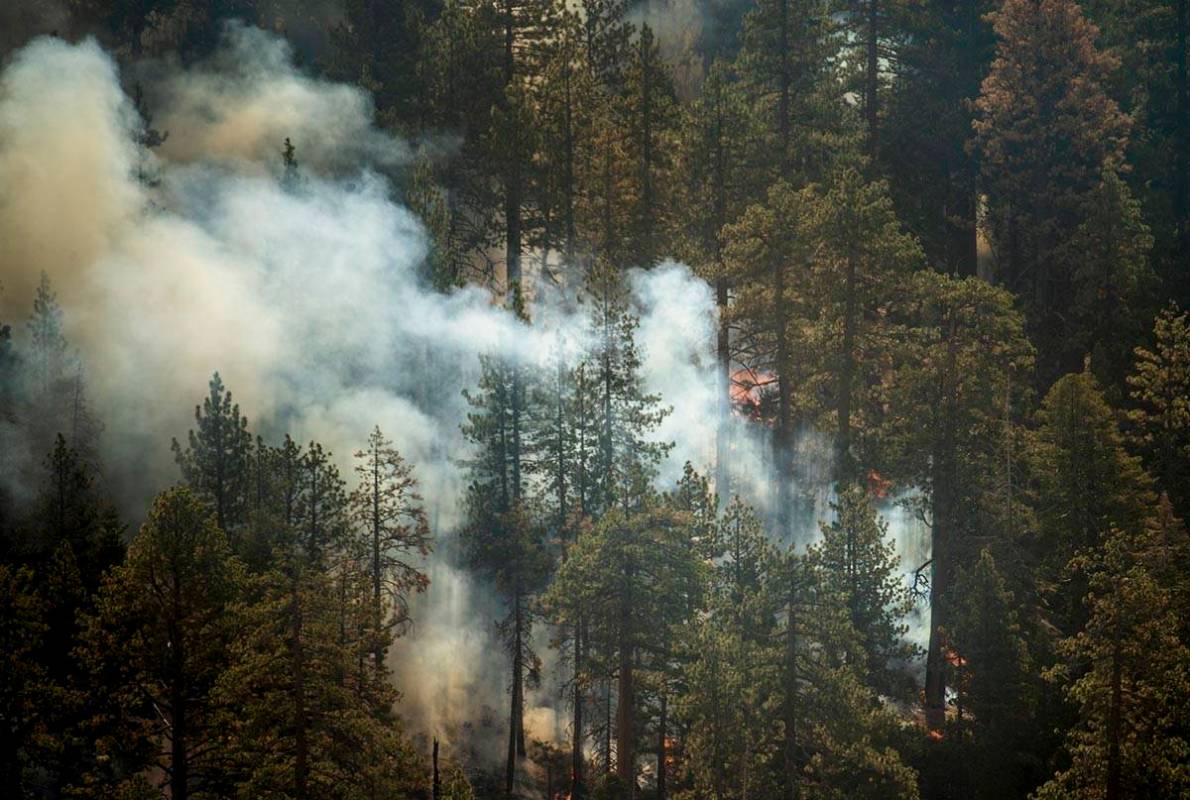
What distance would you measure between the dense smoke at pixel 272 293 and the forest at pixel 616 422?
21 cm

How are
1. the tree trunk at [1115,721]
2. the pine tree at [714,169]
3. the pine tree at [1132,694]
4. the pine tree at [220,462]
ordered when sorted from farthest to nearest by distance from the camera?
the pine tree at [714,169] < the pine tree at [220,462] < the tree trunk at [1115,721] < the pine tree at [1132,694]

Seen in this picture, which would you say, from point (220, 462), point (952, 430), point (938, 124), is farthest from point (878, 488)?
point (220, 462)

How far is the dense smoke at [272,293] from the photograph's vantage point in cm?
4128

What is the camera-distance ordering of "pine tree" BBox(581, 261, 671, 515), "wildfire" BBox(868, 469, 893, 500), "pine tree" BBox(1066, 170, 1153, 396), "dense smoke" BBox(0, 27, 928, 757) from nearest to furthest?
"pine tree" BBox(581, 261, 671, 515), "wildfire" BBox(868, 469, 893, 500), "pine tree" BBox(1066, 170, 1153, 396), "dense smoke" BBox(0, 27, 928, 757)

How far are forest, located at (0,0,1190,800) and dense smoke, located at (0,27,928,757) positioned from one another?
208 mm

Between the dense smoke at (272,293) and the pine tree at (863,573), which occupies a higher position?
the dense smoke at (272,293)

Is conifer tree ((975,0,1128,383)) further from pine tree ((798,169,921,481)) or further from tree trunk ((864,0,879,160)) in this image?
pine tree ((798,169,921,481))

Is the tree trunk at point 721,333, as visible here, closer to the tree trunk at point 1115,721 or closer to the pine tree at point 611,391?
the pine tree at point 611,391

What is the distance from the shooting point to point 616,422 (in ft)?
114

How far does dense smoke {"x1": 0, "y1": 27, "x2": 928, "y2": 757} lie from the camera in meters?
41.3

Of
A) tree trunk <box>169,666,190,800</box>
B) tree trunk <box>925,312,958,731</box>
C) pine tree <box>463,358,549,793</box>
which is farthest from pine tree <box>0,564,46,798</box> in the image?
tree trunk <box>925,312,958,731</box>

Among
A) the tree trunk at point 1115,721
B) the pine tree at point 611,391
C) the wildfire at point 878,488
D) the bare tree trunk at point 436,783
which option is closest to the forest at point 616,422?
the tree trunk at point 1115,721

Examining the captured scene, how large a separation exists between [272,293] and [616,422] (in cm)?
2534

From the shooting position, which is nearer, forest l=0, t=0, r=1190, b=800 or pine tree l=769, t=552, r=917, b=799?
pine tree l=769, t=552, r=917, b=799
